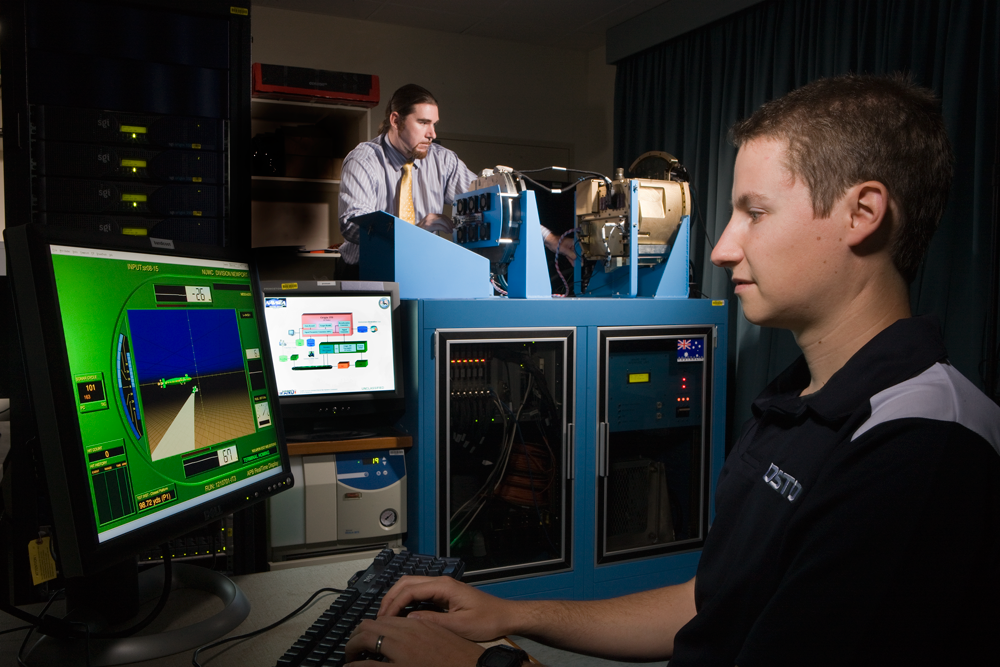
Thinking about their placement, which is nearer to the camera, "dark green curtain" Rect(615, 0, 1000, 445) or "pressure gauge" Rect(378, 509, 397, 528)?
"pressure gauge" Rect(378, 509, 397, 528)

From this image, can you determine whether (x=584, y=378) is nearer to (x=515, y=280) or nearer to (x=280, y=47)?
(x=515, y=280)

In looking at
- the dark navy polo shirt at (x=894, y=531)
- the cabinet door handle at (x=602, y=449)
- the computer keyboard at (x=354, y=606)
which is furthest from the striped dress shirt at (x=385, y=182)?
the dark navy polo shirt at (x=894, y=531)

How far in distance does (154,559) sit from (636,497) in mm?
1805

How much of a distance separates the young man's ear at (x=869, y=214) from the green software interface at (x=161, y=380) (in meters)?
0.85

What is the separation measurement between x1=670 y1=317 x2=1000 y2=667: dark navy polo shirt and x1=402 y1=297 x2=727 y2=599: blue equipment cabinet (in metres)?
1.69

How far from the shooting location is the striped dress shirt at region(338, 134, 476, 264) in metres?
3.27

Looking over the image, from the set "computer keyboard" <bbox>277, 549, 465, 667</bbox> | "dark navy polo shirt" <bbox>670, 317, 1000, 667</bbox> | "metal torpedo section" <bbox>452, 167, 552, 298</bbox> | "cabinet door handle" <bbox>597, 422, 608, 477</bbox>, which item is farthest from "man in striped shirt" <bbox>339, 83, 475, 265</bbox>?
"dark navy polo shirt" <bbox>670, 317, 1000, 667</bbox>

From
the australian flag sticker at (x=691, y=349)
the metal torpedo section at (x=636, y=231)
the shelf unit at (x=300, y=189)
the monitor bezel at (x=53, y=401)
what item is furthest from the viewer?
the shelf unit at (x=300, y=189)

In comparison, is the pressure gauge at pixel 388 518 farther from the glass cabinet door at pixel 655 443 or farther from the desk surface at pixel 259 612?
the desk surface at pixel 259 612

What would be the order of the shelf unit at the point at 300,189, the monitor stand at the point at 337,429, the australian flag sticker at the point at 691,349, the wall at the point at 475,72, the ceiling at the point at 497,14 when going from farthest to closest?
1. the wall at the point at 475,72
2. the ceiling at the point at 497,14
3. the shelf unit at the point at 300,189
4. the australian flag sticker at the point at 691,349
5. the monitor stand at the point at 337,429

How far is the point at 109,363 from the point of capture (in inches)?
33.4

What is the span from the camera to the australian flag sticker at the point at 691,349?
9.21 feet

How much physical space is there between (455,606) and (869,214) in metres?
0.71

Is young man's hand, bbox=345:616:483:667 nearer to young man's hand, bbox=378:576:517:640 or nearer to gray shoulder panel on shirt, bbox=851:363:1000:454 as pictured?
young man's hand, bbox=378:576:517:640
